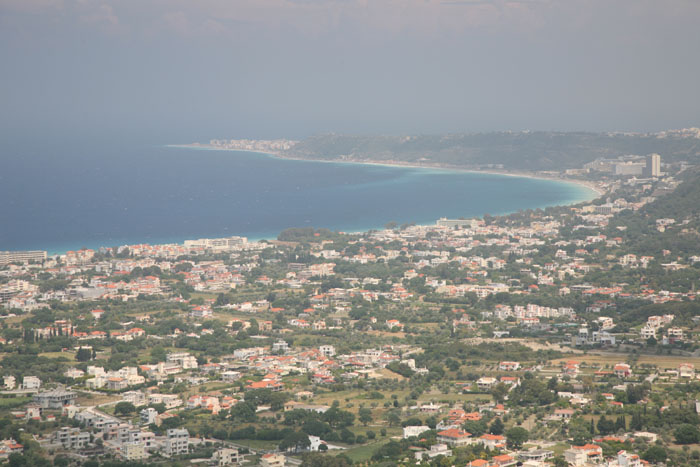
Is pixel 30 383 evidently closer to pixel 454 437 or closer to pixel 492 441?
pixel 454 437

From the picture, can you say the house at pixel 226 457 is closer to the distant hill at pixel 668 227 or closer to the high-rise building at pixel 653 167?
the distant hill at pixel 668 227

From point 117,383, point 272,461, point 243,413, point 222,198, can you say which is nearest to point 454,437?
point 272,461

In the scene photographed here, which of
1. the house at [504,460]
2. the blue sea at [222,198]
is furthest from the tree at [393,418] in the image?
the blue sea at [222,198]

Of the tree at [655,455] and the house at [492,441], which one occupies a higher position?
the tree at [655,455]

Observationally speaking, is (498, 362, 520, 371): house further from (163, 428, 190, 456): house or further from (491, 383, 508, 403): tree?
(163, 428, 190, 456): house

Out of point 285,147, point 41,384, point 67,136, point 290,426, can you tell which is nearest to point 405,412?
point 290,426

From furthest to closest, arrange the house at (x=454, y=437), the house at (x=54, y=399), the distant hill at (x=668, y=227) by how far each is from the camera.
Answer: the distant hill at (x=668, y=227), the house at (x=54, y=399), the house at (x=454, y=437)

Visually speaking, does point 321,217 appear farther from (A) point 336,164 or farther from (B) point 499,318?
(A) point 336,164
